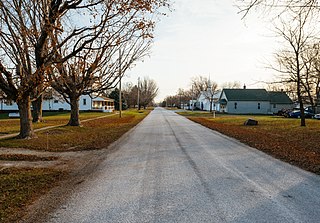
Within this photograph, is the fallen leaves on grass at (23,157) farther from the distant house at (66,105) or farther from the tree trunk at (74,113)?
the distant house at (66,105)

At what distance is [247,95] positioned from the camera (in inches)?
2633

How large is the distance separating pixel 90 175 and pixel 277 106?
65.4 metres

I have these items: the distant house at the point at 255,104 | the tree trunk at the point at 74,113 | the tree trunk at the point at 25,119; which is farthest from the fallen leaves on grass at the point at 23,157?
the distant house at the point at 255,104

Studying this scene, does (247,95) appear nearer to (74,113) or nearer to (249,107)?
(249,107)

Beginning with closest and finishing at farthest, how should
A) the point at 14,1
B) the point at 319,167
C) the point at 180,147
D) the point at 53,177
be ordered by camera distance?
the point at 53,177
the point at 319,167
the point at 180,147
the point at 14,1

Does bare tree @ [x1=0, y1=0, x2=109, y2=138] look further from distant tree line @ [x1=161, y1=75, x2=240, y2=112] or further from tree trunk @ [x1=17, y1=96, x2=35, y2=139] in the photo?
distant tree line @ [x1=161, y1=75, x2=240, y2=112]

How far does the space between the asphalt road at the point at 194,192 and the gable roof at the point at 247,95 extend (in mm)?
58356

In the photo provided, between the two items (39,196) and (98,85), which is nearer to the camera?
(39,196)

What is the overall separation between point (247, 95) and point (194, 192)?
211 ft

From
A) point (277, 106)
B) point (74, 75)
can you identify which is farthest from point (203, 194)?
point (277, 106)


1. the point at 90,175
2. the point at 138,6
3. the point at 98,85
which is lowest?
the point at 90,175

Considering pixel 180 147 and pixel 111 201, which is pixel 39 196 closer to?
pixel 111 201

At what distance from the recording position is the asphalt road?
4605 millimetres

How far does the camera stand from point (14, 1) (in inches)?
532
